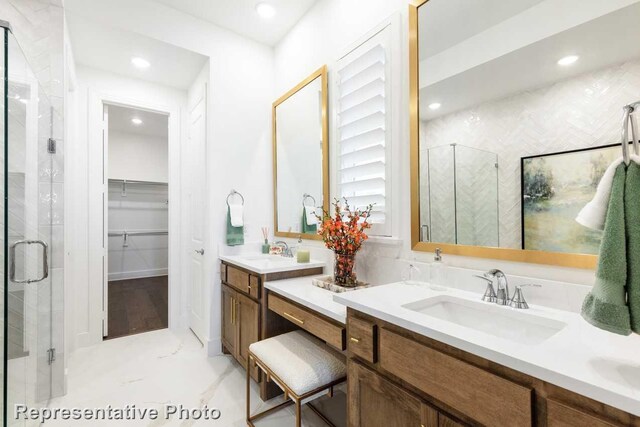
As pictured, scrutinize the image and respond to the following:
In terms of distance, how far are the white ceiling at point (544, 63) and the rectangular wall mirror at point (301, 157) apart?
0.97 m

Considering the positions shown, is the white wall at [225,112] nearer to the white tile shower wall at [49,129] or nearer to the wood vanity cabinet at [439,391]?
the white tile shower wall at [49,129]

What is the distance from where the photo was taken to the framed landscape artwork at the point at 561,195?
107 cm

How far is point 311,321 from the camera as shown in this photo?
1577 mm

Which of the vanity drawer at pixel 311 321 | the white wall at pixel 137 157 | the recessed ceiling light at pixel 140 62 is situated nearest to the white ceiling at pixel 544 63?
the vanity drawer at pixel 311 321

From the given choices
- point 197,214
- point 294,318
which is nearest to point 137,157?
point 197,214

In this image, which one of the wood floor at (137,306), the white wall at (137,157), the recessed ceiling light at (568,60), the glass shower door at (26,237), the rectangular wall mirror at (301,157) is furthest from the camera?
the white wall at (137,157)

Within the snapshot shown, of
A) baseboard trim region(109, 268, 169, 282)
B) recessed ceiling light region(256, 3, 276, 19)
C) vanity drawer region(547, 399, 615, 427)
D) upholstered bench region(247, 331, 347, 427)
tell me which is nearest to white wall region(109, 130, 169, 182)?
baseboard trim region(109, 268, 169, 282)

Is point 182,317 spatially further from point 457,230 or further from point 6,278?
point 457,230

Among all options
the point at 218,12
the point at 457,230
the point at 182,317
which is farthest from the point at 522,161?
the point at 182,317

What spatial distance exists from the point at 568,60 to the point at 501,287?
888 mm

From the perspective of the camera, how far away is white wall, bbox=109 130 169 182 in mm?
5371

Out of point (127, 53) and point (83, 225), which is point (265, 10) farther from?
point (83, 225)

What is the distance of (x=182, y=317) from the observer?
132 inches

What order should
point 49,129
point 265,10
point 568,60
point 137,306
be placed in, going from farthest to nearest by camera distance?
1. point 137,306
2. point 265,10
3. point 49,129
4. point 568,60
